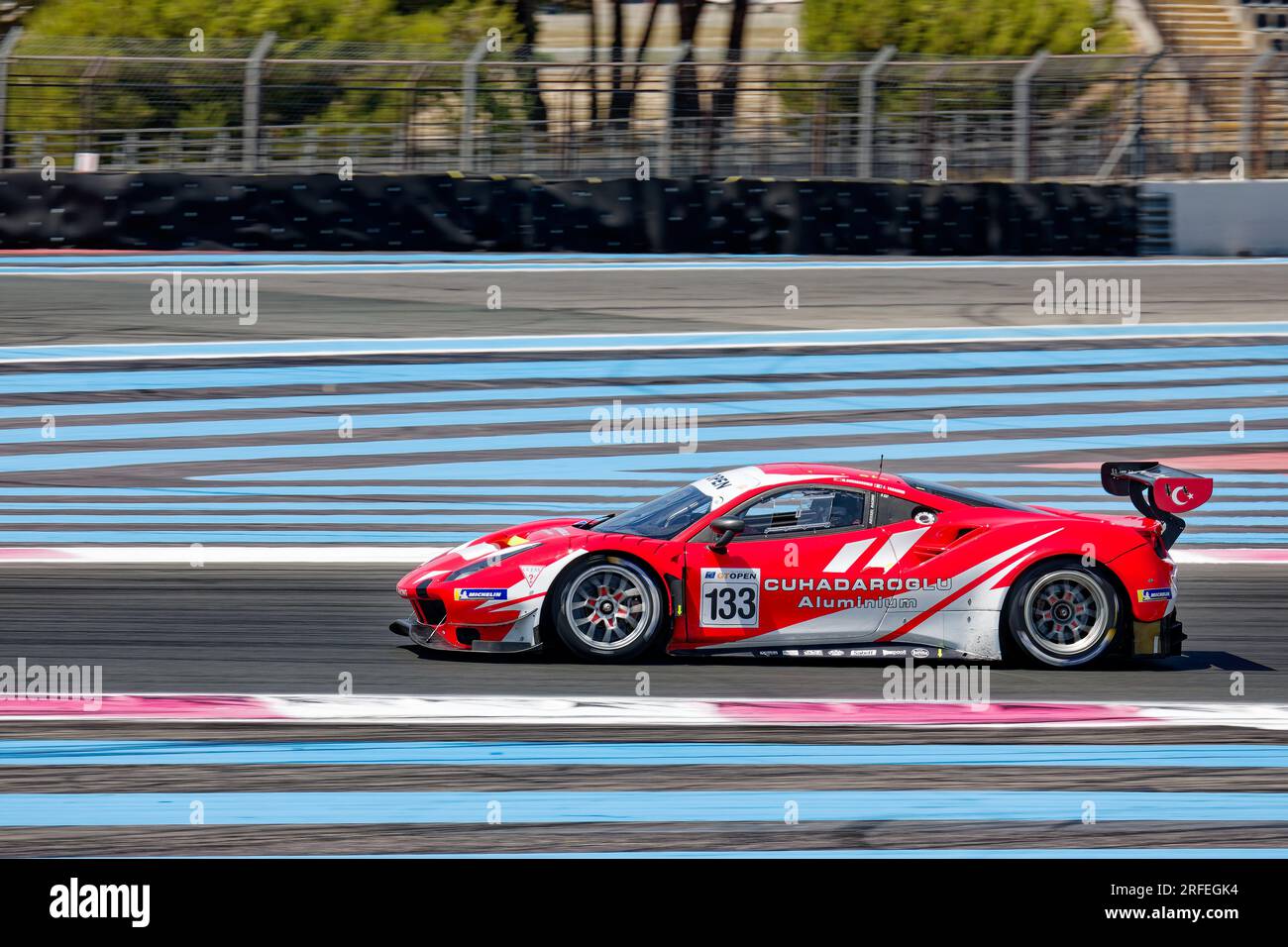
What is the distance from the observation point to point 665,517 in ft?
27.5

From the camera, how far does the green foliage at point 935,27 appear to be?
30.5 meters

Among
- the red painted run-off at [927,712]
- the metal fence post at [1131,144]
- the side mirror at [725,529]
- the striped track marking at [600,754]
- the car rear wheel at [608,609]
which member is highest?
the metal fence post at [1131,144]

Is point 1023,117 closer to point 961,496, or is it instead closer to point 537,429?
point 537,429

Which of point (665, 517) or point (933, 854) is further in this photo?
point (665, 517)

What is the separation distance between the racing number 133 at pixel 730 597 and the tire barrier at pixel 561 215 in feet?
35.2

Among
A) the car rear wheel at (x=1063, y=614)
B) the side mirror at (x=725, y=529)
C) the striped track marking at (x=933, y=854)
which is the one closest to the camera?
the striped track marking at (x=933, y=854)

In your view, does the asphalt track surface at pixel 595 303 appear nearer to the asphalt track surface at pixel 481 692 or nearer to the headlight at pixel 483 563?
the asphalt track surface at pixel 481 692

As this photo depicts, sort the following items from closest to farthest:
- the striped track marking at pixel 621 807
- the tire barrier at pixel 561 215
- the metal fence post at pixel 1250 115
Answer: the striped track marking at pixel 621 807
the tire barrier at pixel 561 215
the metal fence post at pixel 1250 115

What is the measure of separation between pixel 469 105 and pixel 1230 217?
8.91 metres

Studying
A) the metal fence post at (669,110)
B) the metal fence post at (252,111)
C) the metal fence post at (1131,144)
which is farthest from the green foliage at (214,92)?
the metal fence post at (1131,144)

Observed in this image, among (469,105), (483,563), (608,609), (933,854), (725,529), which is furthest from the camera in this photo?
(469,105)

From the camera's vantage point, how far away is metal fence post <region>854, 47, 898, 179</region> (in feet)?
62.2

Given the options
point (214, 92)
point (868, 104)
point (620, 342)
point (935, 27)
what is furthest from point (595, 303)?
point (935, 27)
